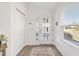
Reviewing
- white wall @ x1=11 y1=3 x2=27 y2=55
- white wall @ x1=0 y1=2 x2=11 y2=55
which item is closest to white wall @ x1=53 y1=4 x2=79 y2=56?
white wall @ x1=11 y1=3 x2=27 y2=55

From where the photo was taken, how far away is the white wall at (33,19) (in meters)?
7.00

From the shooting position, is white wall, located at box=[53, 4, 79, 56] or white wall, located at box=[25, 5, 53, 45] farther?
white wall, located at box=[25, 5, 53, 45]

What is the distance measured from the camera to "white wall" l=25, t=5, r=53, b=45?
7.00 m

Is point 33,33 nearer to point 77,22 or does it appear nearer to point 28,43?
point 28,43

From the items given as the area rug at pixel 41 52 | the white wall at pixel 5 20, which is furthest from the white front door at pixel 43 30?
the white wall at pixel 5 20

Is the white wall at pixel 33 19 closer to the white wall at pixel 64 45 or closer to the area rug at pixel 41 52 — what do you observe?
the area rug at pixel 41 52

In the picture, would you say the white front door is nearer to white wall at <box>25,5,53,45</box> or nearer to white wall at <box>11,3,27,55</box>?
white wall at <box>25,5,53,45</box>

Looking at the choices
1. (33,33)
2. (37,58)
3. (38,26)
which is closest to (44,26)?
(38,26)

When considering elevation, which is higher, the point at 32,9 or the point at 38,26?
the point at 32,9

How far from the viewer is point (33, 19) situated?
7.02 meters

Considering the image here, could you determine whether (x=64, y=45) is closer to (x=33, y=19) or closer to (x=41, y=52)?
(x=41, y=52)

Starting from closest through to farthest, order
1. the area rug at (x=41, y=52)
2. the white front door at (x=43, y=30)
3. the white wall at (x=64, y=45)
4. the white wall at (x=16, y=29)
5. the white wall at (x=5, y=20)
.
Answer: the white wall at (x=64, y=45), the white wall at (x=5, y=20), the white wall at (x=16, y=29), the area rug at (x=41, y=52), the white front door at (x=43, y=30)

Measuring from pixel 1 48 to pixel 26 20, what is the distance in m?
4.56

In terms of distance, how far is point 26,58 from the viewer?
85 cm
